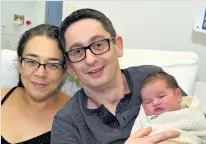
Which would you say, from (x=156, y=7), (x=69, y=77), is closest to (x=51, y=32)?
(x=69, y=77)

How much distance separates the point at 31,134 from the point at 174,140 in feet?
2.67

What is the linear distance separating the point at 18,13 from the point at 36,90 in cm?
97

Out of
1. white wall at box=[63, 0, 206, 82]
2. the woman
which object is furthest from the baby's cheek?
white wall at box=[63, 0, 206, 82]

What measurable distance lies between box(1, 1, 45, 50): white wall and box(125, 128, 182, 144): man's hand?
1415mm

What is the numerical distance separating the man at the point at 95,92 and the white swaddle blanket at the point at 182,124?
0.10 m

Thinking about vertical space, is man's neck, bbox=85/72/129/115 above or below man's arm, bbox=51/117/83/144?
above

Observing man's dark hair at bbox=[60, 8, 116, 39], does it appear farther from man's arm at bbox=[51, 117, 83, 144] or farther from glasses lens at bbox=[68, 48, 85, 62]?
man's arm at bbox=[51, 117, 83, 144]

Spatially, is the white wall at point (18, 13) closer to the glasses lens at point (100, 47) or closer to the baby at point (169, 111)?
the glasses lens at point (100, 47)

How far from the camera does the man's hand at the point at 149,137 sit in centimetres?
123

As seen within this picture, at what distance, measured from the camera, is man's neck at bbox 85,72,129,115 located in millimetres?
1474

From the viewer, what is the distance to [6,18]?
2.42 meters

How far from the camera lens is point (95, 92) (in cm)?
148

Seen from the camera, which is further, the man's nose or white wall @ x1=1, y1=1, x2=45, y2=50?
white wall @ x1=1, y1=1, x2=45, y2=50

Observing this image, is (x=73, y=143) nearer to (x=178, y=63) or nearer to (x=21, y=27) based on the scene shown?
(x=178, y=63)
